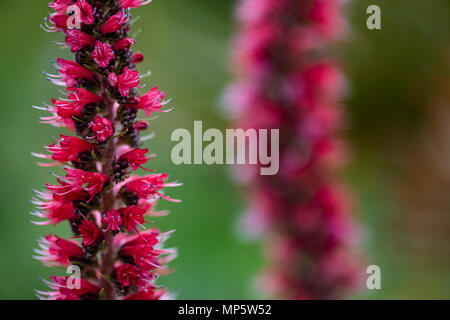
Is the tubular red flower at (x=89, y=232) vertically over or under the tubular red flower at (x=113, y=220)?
under

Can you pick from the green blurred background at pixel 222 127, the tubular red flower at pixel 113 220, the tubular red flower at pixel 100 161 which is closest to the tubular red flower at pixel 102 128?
the tubular red flower at pixel 100 161

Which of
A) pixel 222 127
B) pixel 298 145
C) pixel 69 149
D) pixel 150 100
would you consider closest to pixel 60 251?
pixel 69 149

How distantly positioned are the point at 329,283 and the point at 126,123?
1177 mm

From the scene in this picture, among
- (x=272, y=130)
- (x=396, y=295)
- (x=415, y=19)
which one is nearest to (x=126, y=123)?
(x=272, y=130)

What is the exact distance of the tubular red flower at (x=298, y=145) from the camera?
71.6 inches

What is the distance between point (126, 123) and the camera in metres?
0.87

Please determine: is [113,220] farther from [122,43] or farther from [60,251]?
[122,43]

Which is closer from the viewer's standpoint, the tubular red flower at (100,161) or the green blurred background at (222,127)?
the tubular red flower at (100,161)

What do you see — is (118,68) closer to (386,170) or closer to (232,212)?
(232,212)

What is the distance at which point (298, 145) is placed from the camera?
72.7 inches

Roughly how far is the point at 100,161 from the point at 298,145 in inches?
42.2

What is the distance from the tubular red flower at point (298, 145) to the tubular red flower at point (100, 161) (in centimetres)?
99

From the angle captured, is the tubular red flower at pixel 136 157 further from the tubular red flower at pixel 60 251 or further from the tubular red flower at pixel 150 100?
the tubular red flower at pixel 60 251

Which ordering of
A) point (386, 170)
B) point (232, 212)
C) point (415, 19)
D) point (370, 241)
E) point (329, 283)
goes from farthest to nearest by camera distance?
point (415, 19), point (386, 170), point (232, 212), point (370, 241), point (329, 283)
